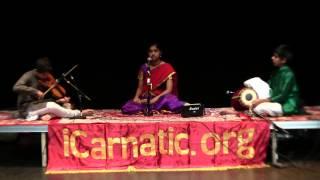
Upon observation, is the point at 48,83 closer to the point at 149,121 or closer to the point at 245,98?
the point at 149,121

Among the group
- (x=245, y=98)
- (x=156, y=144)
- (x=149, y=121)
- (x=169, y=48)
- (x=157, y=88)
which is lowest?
(x=156, y=144)

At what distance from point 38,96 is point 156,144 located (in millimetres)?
1537

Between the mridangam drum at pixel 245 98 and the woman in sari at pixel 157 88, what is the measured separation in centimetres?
72

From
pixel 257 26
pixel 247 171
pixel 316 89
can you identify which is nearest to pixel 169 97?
pixel 247 171

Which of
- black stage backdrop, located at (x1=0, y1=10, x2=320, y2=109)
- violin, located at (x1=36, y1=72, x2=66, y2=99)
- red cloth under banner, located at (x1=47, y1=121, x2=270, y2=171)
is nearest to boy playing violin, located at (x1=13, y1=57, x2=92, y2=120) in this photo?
violin, located at (x1=36, y1=72, x2=66, y2=99)

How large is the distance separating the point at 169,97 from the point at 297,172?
78.1 inches

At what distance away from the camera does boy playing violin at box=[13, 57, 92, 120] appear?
6.29 meters

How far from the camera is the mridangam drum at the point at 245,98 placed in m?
6.63

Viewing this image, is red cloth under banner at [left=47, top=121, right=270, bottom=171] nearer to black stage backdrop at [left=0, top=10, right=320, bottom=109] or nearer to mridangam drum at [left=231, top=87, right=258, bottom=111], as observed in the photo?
mridangam drum at [left=231, top=87, right=258, bottom=111]

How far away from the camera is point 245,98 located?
6.68m

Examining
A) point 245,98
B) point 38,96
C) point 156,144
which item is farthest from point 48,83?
point 245,98

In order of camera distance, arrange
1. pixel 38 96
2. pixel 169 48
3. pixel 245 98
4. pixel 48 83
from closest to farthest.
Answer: pixel 38 96
pixel 48 83
pixel 245 98
pixel 169 48

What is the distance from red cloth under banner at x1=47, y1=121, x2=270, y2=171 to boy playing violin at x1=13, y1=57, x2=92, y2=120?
0.45m

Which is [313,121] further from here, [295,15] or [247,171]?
[295,15]
